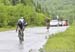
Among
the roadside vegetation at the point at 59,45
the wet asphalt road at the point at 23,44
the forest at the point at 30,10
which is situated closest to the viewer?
the roadside vegetation at the point at 59,45

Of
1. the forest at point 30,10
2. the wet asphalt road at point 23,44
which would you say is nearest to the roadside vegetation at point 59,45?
the wet asphalt road at point 23,44

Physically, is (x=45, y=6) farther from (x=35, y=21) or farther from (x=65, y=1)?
(x=35, y=21)

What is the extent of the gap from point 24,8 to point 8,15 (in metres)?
4.52

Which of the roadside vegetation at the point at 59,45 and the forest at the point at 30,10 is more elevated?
the roadside vegetation at the point at 59,45

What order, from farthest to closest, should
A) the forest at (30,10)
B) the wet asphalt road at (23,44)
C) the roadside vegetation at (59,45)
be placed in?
the forest at (30,10) < the wet asphalt road at (23,44) < the roadside vegetation at (59,45)

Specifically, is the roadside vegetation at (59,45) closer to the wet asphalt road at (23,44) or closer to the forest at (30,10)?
the wet asphalt road at (23,44)

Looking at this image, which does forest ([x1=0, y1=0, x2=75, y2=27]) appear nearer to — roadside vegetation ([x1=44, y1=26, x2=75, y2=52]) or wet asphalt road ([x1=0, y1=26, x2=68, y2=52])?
wet asphalt road ([x1=0, y1=26, x2=68, y2=52])

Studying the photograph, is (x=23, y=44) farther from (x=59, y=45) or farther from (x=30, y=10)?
(x=30, y=10)

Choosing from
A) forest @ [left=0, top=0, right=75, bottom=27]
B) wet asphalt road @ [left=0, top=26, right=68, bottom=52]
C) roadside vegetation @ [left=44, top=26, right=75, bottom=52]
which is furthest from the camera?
forest @ [left=0, top=0, right=75, bottom=27]

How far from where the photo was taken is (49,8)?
94688mm

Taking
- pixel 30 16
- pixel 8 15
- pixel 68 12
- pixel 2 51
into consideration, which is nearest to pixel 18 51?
pixel 2 51

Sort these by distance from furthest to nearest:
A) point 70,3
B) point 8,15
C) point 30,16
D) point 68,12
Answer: point 68,12 → point 70,3 → point 30,16 → point 8,15

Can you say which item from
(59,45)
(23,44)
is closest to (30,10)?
(23,44)

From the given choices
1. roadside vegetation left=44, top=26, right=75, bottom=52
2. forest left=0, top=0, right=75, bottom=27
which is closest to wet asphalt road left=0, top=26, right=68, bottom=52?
roadside vegetation left=44, top=26, right=75, bottom=52
